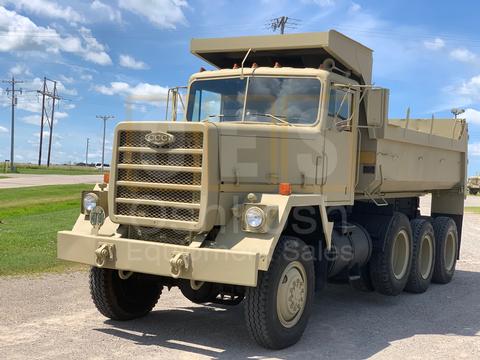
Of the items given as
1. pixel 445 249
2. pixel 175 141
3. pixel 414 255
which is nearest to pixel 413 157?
pixel 414 255

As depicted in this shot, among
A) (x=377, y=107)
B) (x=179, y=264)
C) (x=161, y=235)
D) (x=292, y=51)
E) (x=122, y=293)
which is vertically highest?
(x=292, y=51)

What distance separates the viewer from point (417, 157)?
9.29 metres

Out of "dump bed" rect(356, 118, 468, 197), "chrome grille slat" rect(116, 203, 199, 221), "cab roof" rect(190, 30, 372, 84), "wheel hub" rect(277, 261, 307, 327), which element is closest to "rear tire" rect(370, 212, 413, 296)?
"dump bed" rect(356, 118, 468, 197)

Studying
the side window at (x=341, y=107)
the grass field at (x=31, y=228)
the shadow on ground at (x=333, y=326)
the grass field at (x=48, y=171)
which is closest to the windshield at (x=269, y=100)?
the side window at (x=341, y=107)

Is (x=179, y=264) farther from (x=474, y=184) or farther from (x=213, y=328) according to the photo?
(x=474, y=184)

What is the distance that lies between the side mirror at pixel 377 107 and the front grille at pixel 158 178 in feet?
9.34

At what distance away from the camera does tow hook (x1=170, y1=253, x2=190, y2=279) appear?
569 cm

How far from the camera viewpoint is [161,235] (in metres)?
6.34

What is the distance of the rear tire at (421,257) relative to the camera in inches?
368

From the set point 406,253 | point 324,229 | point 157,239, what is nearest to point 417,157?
point 406,253

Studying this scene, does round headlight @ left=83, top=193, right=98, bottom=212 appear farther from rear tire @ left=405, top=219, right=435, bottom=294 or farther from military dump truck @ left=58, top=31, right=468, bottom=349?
rear tire @ left=405, top=219, right=435, bottom=294

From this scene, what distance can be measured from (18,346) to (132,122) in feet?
8.20

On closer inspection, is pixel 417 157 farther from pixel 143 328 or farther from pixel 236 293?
pixel 143 328

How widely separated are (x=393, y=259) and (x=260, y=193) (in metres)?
3.58
